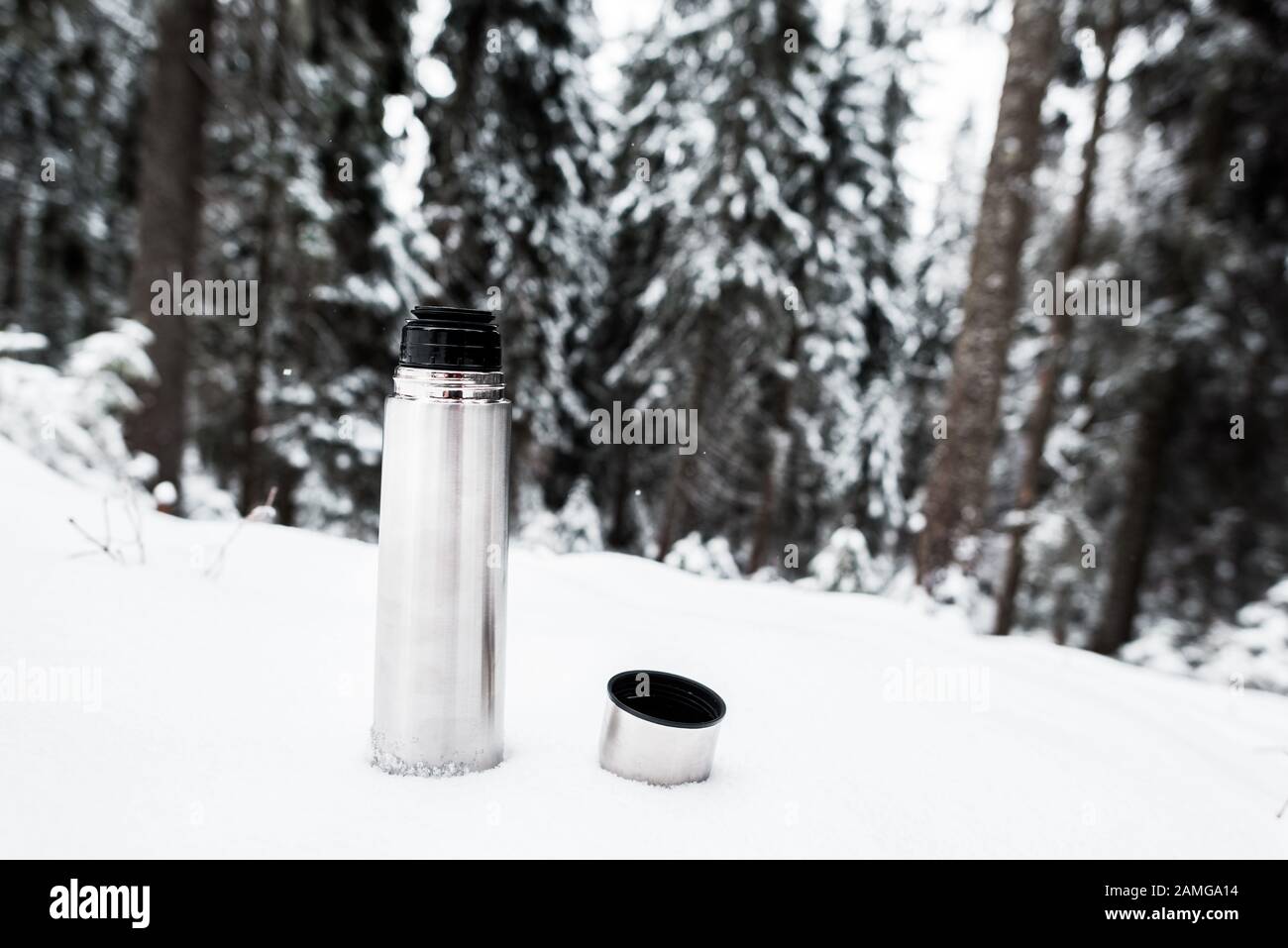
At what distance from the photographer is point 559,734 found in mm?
1888

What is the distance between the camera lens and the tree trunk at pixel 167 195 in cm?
638

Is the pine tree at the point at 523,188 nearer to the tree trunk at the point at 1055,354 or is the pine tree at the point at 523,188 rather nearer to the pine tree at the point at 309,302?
the pine tree at the point at 309,302

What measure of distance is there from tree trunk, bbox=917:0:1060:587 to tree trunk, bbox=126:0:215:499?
21.5ft

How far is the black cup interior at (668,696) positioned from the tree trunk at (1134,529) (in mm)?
10098

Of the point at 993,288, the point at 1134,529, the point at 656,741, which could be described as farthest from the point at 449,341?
the point at 1134,529

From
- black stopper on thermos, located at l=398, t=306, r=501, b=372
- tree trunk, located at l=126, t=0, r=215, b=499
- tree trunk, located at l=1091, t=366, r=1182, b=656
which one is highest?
tree trunk, located at l=126, t=0, r=215, b=499

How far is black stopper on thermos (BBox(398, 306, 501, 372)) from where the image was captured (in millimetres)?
1512

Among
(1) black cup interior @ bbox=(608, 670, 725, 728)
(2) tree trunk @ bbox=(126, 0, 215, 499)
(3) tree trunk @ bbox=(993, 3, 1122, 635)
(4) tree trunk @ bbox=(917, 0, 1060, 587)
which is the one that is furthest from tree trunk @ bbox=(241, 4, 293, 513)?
(3) tree trunk @ bbox=(993, 3, 1122, 635)

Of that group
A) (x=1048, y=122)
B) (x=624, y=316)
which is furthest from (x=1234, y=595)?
(x=624, y=316)

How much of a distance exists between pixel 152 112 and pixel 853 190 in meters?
11.0

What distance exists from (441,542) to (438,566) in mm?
49

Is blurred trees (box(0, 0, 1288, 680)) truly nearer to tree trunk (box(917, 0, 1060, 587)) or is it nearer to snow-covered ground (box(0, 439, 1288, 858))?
tree trunk (box(917, 0, 1060, 587))
